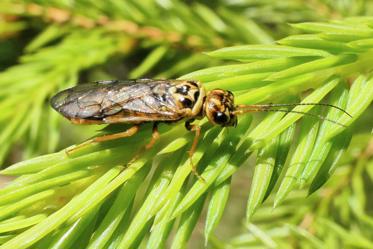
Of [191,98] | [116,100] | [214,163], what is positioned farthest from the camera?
[116,100]

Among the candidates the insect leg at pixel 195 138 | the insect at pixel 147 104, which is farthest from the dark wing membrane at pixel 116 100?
the insect leg at pixel 195 138

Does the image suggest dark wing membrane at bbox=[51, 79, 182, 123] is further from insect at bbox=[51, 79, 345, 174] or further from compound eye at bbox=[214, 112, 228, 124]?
compound eye at bbox=[214, 112, 228, 124]

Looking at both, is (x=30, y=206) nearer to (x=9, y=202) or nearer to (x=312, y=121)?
(x=9, y=202)

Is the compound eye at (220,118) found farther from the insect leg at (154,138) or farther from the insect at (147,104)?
the insect leg at (154,138)

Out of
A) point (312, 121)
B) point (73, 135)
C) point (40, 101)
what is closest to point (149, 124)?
point (312, 121)

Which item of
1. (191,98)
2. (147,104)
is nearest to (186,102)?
(191,98)

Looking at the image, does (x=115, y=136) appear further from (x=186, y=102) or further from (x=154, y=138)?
(x=186, y=102)
